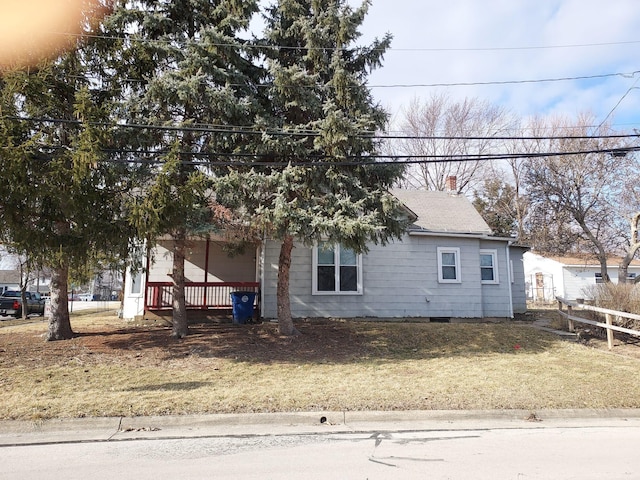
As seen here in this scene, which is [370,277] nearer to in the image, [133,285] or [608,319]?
[608,319]

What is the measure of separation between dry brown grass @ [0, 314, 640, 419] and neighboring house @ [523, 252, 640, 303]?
26.1 metres

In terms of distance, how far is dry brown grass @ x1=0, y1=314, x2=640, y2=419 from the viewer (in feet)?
21.2

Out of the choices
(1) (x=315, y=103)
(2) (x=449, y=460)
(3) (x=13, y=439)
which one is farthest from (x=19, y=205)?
(2) (x=449, y=460)

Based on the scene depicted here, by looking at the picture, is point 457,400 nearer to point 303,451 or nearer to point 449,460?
point 449,460

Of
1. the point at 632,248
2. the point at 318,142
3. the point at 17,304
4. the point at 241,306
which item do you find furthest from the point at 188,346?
the point at 632,248

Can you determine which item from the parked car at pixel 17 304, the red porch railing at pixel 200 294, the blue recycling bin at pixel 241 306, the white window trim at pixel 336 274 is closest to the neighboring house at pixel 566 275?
the white window trim at pixel 336 274

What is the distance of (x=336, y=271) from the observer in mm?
14828

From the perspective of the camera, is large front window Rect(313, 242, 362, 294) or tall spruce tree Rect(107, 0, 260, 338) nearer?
tall spruce tree Rect(107, 0, 260, 338)

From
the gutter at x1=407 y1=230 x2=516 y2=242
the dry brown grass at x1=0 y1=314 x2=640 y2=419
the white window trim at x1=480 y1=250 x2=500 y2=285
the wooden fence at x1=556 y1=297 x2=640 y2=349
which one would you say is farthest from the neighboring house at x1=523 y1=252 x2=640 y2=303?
the dry brown grass at x1=0 y1=314 x2=640 y2=419

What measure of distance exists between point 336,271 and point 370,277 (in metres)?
1.26

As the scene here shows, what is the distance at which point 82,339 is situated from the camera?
10875mm

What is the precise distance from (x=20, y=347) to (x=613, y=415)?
37.7 feet

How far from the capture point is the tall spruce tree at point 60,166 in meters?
8.00

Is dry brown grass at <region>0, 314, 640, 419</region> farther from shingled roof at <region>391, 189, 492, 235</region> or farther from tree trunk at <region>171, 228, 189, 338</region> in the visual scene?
shingled roof at <region>391, 189, 492, 235</region>
